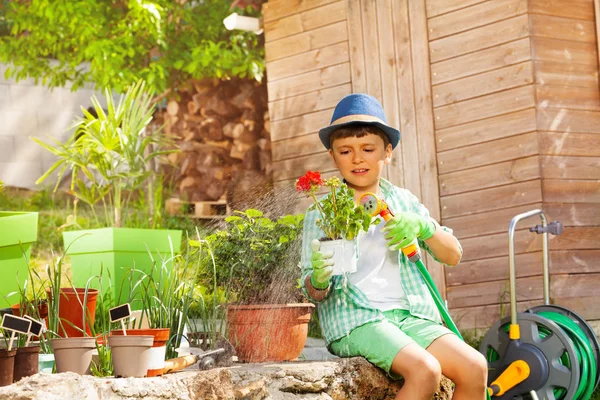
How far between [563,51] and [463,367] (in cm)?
272

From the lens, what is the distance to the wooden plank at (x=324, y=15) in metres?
5.72

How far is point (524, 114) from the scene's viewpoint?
474 centimetres

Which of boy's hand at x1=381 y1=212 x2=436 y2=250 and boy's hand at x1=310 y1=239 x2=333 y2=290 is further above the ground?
boy's hand at x1=381 y1=212 x2=436 y2=250

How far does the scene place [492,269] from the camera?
4832mm

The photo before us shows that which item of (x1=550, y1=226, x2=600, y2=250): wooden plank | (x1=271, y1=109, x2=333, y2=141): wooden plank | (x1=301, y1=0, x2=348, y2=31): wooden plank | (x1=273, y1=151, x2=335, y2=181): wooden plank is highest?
(x1=301, y1=0, x2=348, y2=31): wooden plank

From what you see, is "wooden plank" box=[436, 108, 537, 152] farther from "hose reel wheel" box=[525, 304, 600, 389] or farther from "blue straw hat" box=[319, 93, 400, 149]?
"blue straw hat" box=[319, 93, 400, 149]

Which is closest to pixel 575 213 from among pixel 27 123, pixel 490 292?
pixel 490 292

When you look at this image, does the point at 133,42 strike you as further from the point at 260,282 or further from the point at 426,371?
the point at 426,371

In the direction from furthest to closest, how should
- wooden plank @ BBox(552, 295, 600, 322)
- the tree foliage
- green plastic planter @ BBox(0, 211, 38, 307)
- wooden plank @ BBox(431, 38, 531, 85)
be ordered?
the tree foliage < wooden plank @ BBox(431, 38, 531, 85) < wooden plank @ BBox(552, 295, 600, 322) < green plastic planter @ BBox(0, 211, 38, 307)

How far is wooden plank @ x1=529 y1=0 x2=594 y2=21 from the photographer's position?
4.73 metres

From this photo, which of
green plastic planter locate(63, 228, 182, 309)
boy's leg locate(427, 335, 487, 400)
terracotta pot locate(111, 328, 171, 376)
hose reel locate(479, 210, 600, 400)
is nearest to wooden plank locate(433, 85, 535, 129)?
hose reel locate(479, 210, 600, 400)

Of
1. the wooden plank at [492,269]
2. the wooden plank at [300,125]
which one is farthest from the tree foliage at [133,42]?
the wooden plank at [492,269]

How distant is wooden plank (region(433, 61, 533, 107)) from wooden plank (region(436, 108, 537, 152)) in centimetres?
16

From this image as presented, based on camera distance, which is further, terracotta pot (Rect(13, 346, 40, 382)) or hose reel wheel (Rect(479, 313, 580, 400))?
hose reel wheel (Rect(479, 313, 580, 400))
